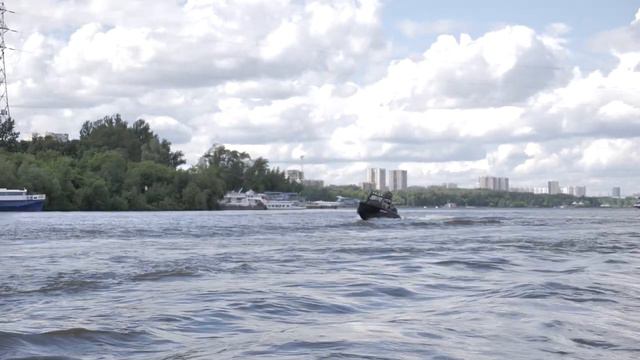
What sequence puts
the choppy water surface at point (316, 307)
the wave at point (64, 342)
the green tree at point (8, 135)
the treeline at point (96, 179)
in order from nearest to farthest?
the wave at point (64, 342) → the choppy water surface at point (316, 307) → the treeline at point (96, 179) → the green tree at point (8, 135)

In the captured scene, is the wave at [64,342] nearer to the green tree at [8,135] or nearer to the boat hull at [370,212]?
the boat hull at [370,212]

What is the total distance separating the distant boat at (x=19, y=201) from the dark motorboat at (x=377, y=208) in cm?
5697

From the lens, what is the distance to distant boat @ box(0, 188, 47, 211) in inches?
4683

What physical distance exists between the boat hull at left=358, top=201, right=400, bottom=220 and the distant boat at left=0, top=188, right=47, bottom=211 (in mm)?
57868

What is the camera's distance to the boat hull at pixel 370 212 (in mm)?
81875

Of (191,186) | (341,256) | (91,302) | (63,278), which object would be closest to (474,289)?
(91,302)

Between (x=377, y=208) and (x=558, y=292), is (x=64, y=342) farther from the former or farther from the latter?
(x=377, y=208)

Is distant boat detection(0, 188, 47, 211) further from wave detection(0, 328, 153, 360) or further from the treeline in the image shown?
wave detection(0, 328, 153, 360)

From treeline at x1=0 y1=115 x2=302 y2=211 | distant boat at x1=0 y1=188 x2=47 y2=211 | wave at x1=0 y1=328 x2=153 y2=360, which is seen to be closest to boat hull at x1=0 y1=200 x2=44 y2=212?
distant boat at x1=0 y1=188 x2=47 y2=211

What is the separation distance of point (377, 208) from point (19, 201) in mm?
59749

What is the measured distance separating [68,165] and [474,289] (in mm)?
143712

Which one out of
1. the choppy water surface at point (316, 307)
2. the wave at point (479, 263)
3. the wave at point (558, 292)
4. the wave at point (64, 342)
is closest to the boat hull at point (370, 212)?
the choppy water surface at point (316, 307)

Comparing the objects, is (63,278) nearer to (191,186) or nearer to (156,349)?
(156,349)

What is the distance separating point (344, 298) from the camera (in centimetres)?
1739
